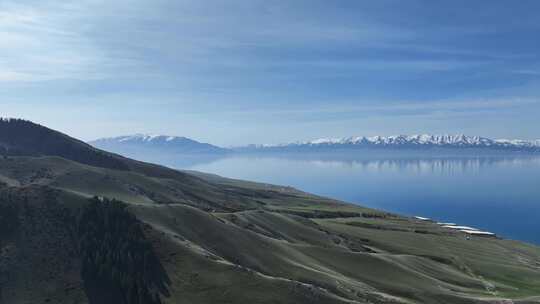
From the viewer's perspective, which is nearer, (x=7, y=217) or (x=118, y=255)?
(x=118, y=255)

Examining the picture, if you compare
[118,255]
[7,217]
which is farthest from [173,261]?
[7,217]

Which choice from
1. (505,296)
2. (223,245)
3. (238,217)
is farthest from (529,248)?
(223,245)

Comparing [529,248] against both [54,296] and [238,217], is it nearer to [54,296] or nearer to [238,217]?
[238,217]

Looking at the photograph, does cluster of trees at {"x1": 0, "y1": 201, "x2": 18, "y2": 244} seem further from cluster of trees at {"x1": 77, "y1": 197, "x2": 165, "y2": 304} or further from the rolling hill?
cluster of trees at {"x1": 77, "y1": 197, "x2": 165, "y2": 304}

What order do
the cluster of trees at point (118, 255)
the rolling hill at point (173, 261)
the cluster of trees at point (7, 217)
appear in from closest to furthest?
the rolling hill at point (173, 261) < the cluster of trees at point (118, 255) < the cluster of trees at point (7, 217)

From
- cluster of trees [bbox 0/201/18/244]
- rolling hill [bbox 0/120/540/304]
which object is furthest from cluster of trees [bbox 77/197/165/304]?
cluster of trees [bbox 0/201/18/244]

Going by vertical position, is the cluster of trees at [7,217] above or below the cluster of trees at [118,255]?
above

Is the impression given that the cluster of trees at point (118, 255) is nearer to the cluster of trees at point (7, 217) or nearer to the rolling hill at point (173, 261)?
the rolling hill at point (173, 261)

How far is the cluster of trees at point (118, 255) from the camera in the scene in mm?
74500

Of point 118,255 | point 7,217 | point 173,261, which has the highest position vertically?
point 7,217

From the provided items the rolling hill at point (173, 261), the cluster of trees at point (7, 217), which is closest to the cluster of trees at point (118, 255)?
the rolling hill at point (173, 261)

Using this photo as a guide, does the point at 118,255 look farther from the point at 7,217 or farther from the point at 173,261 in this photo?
the point at 7,217

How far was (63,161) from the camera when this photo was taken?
496ft

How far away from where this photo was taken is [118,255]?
266 feet
